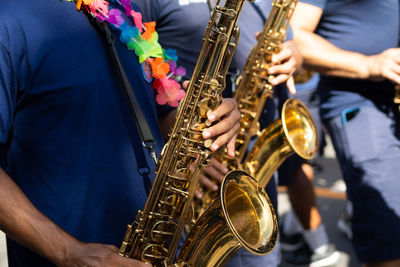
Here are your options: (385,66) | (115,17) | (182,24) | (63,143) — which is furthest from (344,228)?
(63,143)

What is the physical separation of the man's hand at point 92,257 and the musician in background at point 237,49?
1.28 m

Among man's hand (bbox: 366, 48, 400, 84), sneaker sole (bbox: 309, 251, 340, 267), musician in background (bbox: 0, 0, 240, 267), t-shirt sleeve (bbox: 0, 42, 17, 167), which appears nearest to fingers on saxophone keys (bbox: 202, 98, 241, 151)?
musician in background (bbox: 0, 0, 240, 267)

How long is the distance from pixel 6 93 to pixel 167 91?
0.90 m

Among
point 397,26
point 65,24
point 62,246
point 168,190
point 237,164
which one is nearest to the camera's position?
point 62,246

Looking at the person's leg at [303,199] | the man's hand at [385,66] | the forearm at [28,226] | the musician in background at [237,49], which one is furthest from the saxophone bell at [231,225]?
the person's leg at [303,199]

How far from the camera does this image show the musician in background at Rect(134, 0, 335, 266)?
293 centimetres

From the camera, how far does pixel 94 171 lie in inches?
75.9

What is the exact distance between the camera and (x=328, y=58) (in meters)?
3.56

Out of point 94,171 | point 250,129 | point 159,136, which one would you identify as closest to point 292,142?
point 250,129

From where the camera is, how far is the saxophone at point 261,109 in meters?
3.31

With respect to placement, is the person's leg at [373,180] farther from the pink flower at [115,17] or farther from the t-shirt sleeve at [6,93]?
the t-shirt sleeve at [6,93]

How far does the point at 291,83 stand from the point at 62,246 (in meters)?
2.03

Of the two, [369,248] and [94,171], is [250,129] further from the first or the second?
[94,171]

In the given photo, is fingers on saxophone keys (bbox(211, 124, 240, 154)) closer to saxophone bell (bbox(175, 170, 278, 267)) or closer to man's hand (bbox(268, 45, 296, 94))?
saxophone bell (bbox(175, 170, 278, 267))
